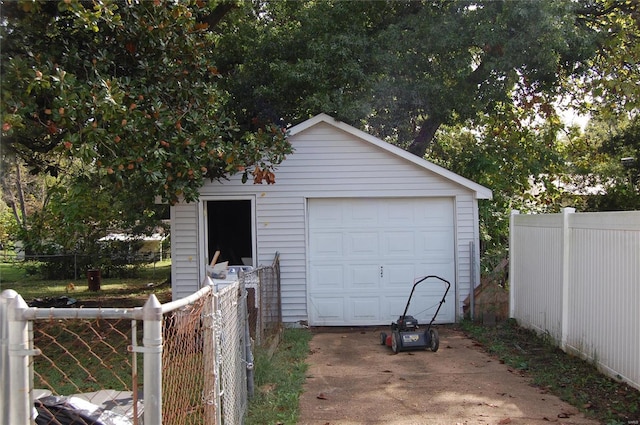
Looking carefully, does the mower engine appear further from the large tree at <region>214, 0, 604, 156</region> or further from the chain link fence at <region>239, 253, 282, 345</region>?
the large tree at <region>214, 0, 604, 156</region>

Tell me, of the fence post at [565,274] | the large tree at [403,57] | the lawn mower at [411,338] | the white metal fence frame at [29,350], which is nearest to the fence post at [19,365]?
the white metal fence frame at [29,350]

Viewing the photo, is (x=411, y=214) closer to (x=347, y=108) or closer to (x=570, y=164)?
(x=347, y=108)

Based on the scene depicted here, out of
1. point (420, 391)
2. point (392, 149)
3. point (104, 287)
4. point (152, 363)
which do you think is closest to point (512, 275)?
point (392, 149)

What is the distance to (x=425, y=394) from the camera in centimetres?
705

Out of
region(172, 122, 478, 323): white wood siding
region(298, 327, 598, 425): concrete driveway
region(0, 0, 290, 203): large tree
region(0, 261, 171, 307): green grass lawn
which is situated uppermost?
region(0, 0, 290, 203): large tree

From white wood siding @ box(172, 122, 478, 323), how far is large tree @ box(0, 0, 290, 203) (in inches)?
45.7

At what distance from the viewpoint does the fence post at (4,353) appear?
2533 millimetres

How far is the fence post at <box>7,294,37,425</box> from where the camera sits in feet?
8.34

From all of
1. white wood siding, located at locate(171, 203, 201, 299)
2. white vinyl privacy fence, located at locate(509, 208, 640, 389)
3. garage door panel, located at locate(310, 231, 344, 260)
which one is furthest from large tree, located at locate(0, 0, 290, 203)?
white vinyl privacy fence, located at locate(509, 208, 640, 389)

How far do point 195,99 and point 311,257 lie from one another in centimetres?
388

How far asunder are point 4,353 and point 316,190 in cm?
943

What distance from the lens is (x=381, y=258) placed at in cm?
1200

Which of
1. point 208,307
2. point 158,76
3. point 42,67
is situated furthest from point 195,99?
point 208,307

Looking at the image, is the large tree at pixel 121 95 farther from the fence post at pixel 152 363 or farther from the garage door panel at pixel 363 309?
the fence post at pixel 152 363
